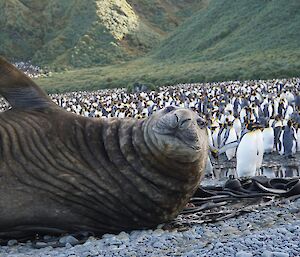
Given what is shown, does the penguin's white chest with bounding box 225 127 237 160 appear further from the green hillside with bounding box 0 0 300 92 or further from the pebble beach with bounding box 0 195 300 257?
the green hillside with bounding box 0 0 300 92

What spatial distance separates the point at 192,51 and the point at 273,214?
57.0 meters

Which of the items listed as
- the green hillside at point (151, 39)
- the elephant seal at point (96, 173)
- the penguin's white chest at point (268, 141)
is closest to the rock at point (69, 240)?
the elephant seal at point (96, 173)

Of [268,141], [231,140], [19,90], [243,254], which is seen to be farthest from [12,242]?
Answer: [231,140]

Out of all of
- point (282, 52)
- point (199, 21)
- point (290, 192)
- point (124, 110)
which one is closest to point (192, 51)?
point (199, 21)

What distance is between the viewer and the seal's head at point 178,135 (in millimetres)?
4004

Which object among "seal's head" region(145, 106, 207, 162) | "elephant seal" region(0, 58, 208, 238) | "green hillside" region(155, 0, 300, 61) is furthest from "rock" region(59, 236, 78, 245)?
"green hillside" region(155, 0, 300, 61)

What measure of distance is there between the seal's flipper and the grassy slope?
35820 mm

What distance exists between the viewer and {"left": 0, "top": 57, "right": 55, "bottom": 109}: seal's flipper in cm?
454

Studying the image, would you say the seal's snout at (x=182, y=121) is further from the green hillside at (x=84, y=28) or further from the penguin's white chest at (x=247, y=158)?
the green hillside at (x=84, y=28)

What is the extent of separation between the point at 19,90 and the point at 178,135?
4.19ft

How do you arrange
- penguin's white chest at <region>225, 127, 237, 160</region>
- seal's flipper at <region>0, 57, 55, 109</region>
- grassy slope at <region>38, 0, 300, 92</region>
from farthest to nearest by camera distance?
grassy slope at <region>38, 0, 300, 92</region>, penguin's white chest at <region>225, 127, 237, 160</region>, seal's flipper at <region>0, 57, 55, 109</region>

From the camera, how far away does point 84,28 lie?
3019 inches

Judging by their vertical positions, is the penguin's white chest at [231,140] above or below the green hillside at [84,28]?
below

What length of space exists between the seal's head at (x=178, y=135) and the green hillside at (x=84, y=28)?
67.8m
